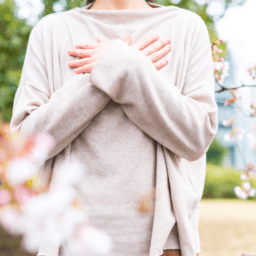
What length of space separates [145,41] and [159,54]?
51 mm

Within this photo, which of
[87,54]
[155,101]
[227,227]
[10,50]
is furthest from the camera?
[227,227]

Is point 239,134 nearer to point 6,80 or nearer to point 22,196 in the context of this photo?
point 22,196

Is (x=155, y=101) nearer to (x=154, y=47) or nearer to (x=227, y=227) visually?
(x=154, y=47)

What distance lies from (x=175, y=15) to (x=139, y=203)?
54 centimetres

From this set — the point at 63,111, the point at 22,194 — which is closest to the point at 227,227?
the point at 63,111

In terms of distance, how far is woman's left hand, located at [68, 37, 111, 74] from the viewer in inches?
31.4

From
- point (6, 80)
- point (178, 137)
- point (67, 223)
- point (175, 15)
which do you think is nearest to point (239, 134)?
point (175, 15)

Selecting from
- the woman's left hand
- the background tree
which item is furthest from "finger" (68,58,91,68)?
the background tree

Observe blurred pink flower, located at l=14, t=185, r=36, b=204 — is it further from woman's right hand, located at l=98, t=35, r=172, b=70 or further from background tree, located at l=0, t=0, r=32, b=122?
background tree, located at l=0, t=0, r=32, b=122

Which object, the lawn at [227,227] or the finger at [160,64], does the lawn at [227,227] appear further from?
the finger at [160,64]

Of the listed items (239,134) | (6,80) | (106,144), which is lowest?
(6,80)

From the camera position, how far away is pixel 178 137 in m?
0.73

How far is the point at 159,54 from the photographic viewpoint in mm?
841

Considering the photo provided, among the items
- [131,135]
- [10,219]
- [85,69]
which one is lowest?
[131,135]
